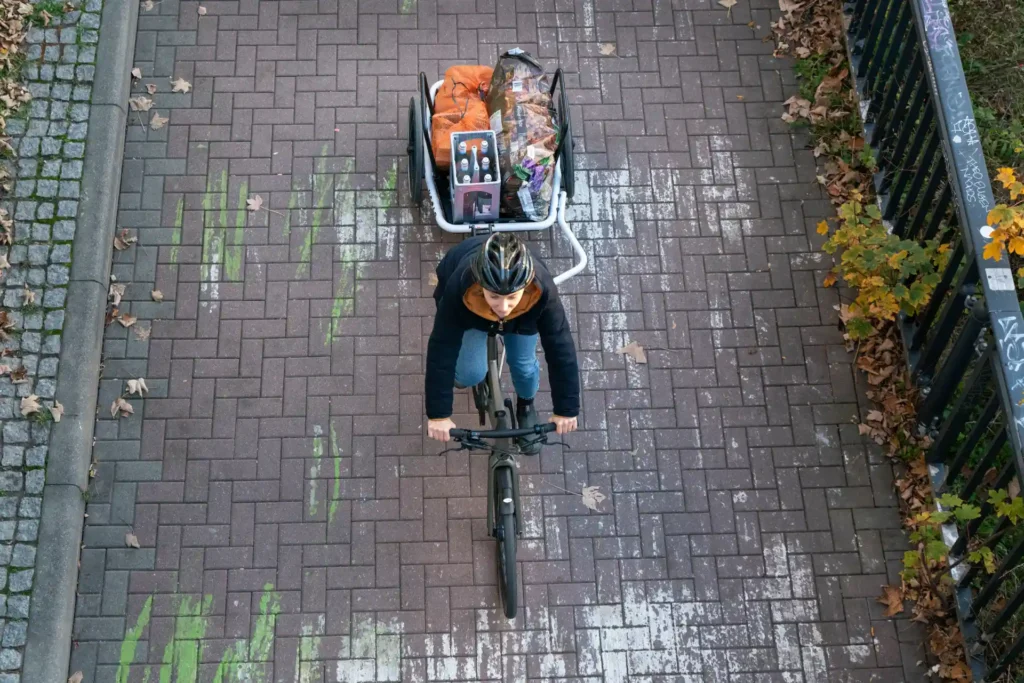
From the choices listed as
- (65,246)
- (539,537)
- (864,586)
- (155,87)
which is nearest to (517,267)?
(539,537)

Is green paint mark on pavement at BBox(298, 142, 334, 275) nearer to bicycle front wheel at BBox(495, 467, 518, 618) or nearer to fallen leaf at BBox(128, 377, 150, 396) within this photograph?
fallen leaf at BBox(128, 377, 150, 396)

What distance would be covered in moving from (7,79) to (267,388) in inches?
124

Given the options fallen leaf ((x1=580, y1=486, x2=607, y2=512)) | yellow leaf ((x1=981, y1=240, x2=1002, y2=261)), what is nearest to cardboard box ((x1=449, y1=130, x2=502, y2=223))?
fallen leaf ((x1=580, y1=486, x2=607, y2=512))

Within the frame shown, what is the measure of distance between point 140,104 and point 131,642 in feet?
13.0

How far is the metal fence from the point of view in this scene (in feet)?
18.7

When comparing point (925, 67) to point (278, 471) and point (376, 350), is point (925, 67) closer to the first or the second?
point (376, 350)

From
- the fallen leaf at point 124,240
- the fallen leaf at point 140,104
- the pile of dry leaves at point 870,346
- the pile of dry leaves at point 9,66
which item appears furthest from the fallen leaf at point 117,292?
the pile of dry leaves at point 870,346

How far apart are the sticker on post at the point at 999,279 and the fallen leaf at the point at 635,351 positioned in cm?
223

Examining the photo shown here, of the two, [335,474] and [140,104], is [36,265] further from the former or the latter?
[335,474]

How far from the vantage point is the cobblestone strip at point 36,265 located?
623 cm

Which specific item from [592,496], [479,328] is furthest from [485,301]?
[592,496]

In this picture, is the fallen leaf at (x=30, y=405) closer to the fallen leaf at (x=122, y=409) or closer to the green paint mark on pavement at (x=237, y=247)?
the fallen leaf at (x=122, y=409)

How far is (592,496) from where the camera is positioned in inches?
261

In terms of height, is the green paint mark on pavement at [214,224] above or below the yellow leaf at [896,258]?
above
